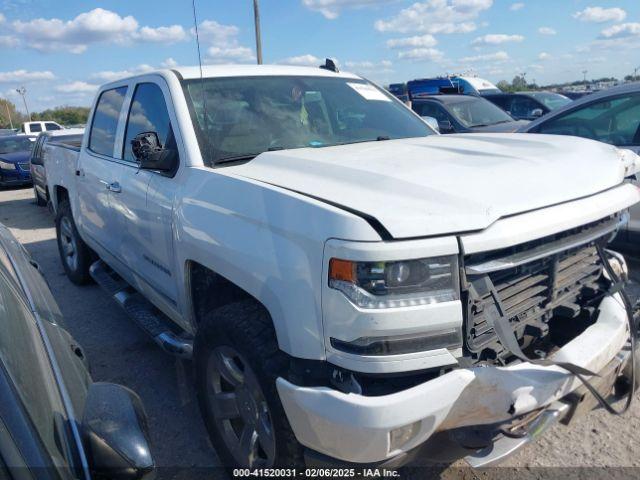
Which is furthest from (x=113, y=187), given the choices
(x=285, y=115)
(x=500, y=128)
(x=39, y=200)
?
(x=39, y=200)

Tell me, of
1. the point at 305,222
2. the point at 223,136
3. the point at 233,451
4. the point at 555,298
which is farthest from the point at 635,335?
the point at 223,136

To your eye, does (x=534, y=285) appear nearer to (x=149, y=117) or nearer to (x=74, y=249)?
(x=149, y=117)

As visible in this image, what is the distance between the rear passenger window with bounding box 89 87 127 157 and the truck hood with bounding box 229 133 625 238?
77.2 inches

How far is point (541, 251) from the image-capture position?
205 centimetres

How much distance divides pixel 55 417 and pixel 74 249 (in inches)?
192

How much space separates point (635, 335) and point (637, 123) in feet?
10.8

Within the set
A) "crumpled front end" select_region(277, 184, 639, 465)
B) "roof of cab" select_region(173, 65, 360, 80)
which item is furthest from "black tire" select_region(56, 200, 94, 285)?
"crumpled front end" select_region(277, 184, 639, 465)

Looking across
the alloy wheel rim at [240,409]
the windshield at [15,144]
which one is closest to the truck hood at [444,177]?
the alloy wheel rim at [240,409]

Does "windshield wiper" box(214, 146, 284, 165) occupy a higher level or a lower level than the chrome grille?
higher

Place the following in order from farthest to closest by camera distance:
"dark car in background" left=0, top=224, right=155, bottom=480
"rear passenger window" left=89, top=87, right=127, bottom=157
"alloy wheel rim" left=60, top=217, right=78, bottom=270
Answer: "alloy wheel rim" left=60, top=217, right=78, bottom=270
"rear passenger window" left=89, top=87, right=127, bottom=157
"dark car in background" left=0, top=224, right=155, bottom=480

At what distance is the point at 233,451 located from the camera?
252 centimetres

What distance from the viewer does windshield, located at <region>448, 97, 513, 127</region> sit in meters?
10.1

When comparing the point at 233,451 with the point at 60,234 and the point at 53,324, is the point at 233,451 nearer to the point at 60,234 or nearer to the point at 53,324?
the point at 53,324

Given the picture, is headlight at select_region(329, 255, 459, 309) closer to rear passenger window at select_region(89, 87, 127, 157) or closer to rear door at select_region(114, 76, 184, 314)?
rear door at select_region(114, 76, 184, 314)
